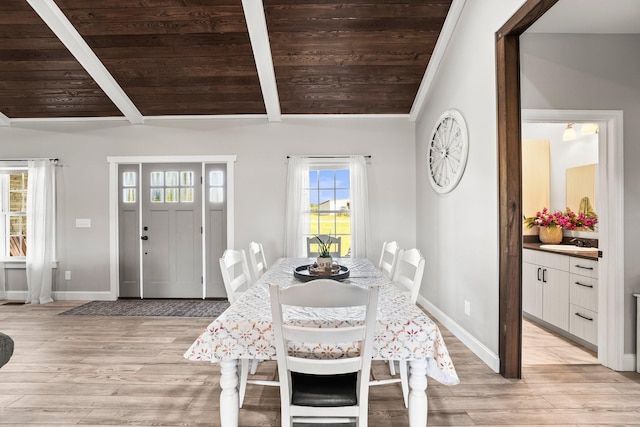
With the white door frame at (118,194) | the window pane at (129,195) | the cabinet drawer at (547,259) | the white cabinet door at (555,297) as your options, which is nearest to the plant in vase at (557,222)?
the cabinet drawer at (547,259)

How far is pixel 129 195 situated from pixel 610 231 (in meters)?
5.24

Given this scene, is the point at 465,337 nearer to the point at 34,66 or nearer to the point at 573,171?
the point at 573,171

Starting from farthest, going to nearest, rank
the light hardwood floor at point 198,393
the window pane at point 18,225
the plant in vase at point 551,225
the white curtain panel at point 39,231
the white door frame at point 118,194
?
the window pane at point 18,225 < the white door frame at point 118,194 < the white curtain panel at point 39,231 < the plant in vase at point 551,225 < the light hardwood floor at point 198,393

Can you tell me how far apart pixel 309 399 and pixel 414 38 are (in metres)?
3.34

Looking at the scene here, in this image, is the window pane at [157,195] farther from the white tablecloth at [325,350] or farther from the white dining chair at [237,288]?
the white tablecloth at [325,350]

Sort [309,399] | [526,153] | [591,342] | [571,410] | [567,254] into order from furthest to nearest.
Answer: [526,153]
[567,254]
[591,342]
[571,410]
[309,399]

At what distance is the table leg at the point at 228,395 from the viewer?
160cm

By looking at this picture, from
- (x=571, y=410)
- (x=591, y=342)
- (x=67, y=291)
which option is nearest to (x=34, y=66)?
(x=67, y=291)

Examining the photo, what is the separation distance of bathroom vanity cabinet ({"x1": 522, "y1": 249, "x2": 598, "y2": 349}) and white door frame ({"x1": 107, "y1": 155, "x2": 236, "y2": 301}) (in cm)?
360

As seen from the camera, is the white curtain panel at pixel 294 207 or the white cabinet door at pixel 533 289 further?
the white curtain panel at pixel 294 207

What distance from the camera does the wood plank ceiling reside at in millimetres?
3184

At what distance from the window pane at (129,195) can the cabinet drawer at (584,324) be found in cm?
516

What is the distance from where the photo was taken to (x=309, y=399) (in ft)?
4.99

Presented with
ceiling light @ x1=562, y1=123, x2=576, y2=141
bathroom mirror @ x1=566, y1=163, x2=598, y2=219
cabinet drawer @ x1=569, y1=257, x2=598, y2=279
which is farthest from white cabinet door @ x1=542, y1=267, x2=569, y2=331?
ceiling light @ x1=562, y1=123, x2=576, y2=141
